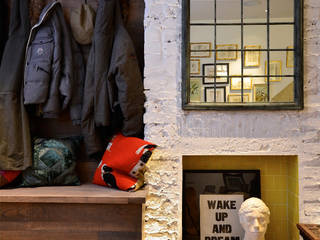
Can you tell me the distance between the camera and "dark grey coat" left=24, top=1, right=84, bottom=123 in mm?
2072

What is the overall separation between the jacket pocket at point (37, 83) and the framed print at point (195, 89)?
0.96 meters

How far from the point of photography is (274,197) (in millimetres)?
2244

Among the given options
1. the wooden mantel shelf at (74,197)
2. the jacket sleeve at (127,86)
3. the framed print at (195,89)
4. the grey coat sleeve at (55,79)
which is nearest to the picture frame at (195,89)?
the framed print at (195,89)

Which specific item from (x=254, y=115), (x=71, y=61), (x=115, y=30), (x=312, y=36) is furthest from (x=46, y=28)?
(x=312, y=36)

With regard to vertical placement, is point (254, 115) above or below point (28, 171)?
above

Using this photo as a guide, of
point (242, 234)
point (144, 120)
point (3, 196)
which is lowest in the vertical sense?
point (242, 234)

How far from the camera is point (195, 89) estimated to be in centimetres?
201

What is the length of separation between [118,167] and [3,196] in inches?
26.9

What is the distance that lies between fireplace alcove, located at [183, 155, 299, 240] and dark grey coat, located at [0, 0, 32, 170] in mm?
1129

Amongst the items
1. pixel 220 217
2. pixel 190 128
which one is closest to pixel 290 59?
pixel 190 128

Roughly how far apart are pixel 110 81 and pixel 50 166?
2.25 feet

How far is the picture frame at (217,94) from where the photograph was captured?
2.00 m

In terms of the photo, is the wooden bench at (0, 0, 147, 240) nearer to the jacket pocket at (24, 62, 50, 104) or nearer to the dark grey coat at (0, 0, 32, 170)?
the dark grey coat at (0, 0, 32, 170)

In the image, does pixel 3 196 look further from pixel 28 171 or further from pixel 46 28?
pixel 46 28
